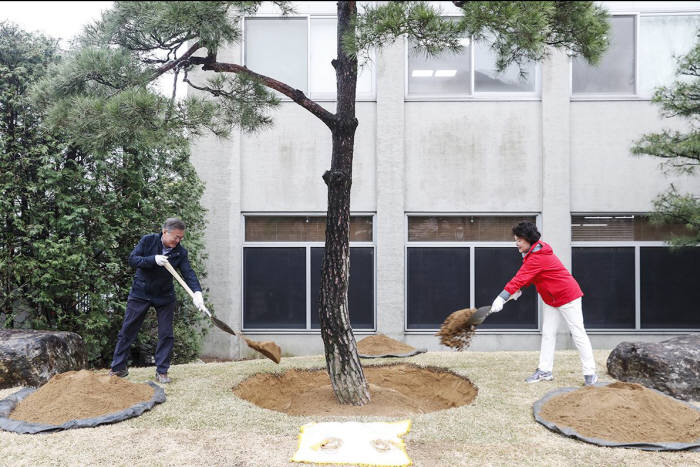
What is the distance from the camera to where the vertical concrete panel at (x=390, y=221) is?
9.59m

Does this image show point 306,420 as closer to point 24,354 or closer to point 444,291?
point 24,354

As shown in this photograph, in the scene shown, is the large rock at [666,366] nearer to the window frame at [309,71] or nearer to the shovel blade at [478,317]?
the shovel blade at [478,317]

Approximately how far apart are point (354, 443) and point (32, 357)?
356cm

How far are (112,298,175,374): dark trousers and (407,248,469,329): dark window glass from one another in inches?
190

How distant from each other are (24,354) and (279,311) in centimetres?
464

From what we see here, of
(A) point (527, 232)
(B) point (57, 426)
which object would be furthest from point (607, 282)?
(B) point (57, 426)

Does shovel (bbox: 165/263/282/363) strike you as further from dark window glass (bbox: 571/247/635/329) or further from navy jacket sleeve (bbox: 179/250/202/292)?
dark window glass (bbox: 571/247/635/329)

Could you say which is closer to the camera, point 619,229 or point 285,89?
point 285,89

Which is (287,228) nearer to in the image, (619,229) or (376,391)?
(376,391)

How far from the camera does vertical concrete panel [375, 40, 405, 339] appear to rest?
959 centimetres

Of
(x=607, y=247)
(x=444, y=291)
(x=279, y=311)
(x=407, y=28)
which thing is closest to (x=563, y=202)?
(x=607, y=247)

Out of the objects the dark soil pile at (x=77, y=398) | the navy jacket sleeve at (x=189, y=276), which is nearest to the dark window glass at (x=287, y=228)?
the navy jacket sleeve at (x=189, y=276)

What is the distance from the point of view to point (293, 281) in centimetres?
978

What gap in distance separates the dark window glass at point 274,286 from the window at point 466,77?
3618 mm
